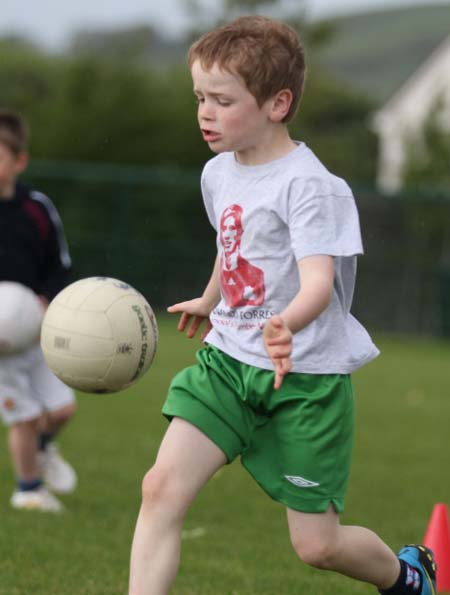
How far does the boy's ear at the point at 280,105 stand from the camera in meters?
4.19

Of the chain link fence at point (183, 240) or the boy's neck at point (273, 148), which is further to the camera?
the chain link fence at point (183, 240)

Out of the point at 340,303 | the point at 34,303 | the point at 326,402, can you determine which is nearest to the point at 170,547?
the point at 326,402

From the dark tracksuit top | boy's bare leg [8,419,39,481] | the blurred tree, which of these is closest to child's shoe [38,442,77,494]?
boy's bare leg [8,419,39,481]

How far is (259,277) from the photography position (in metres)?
4.17

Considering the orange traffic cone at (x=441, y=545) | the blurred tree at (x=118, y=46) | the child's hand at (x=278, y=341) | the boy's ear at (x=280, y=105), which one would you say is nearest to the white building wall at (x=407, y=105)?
the blurred tree at (x=118, y=46)

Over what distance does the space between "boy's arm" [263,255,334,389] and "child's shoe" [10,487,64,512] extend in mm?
3121

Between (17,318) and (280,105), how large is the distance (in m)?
2.57

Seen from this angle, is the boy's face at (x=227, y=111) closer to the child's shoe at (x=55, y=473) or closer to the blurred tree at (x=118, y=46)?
the child's shoe at (x=55, y=473)

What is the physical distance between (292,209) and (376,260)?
1761 cm

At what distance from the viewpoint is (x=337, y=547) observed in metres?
4.18

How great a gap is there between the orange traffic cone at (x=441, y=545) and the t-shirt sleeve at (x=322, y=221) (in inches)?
76.6

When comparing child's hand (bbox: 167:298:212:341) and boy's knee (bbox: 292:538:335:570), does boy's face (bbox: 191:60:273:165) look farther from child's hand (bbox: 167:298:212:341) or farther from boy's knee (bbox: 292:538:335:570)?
boy's knee (bbox: 292:538:335:570)

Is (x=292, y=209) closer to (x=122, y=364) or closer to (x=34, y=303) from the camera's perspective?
(x=122, y=364)

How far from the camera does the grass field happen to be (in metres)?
5.27
